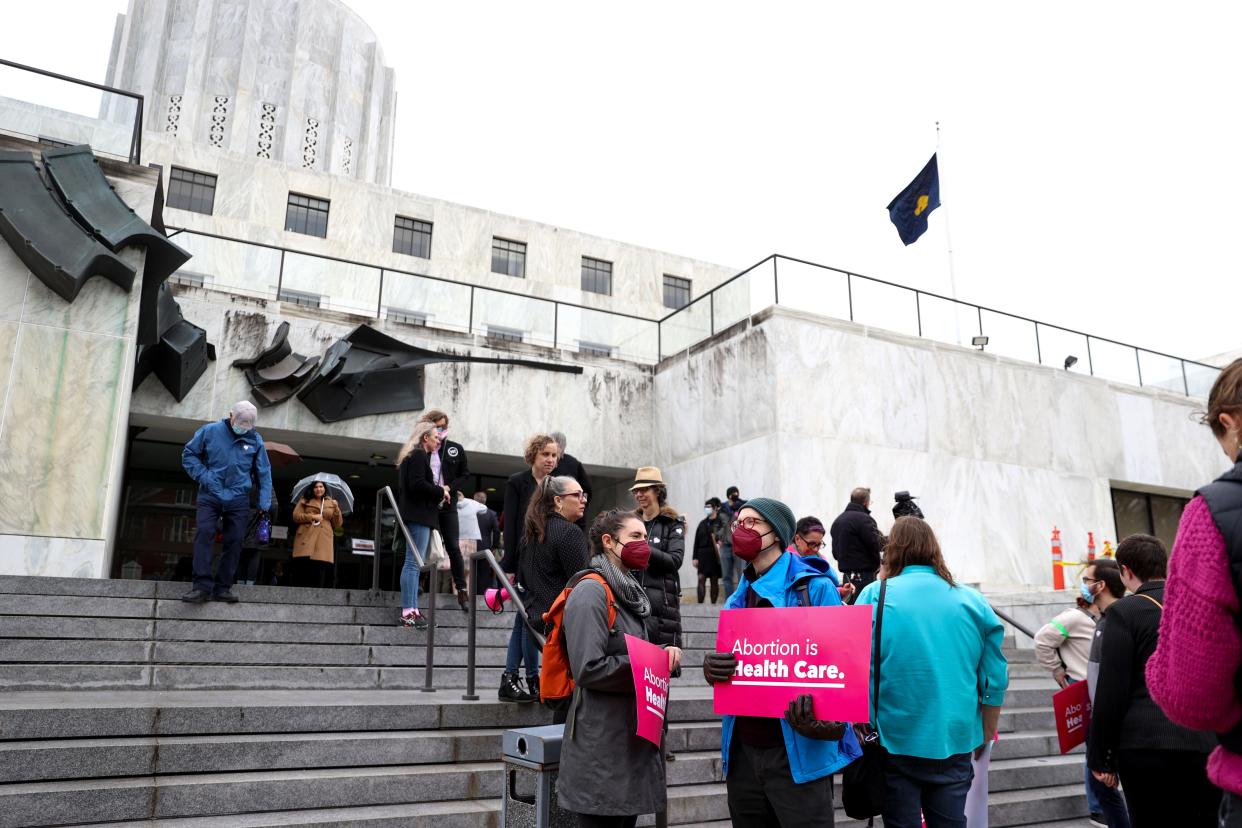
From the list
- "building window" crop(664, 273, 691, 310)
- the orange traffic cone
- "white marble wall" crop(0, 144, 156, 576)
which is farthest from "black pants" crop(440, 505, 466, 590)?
"building window" crop(664, 273, 691, 310)

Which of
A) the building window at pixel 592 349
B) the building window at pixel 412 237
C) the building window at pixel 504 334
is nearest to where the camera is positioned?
the building window at pixel 504 334

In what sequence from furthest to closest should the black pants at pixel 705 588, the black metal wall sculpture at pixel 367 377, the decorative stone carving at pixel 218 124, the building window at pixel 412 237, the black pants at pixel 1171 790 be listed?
the decorative stone carving at pixel 218 124 < the building window at pixel 412 237 < the black metal wall sculpture at pixel 367 377 < the black pants at pixel 705 588 < the black pants at pixel 1171 790

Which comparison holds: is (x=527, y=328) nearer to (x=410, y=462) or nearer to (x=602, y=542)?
(x=410, y=462)

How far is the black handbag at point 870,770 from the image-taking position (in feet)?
12.3

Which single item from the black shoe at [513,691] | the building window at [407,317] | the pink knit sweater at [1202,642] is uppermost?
the building window at [407,317]

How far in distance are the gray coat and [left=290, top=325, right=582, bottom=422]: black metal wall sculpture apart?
11569 millimetres

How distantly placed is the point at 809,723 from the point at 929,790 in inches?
32.6

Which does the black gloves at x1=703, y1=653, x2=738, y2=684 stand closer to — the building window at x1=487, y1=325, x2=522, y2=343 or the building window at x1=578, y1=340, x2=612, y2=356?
the building window at x1=487, y1=325, x2=522, y2=343

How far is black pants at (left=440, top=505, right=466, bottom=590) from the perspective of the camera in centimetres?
867

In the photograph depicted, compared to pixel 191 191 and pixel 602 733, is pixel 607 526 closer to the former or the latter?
pixel 602 733

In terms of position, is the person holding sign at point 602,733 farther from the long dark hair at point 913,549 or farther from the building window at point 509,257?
the building window at point 509,257

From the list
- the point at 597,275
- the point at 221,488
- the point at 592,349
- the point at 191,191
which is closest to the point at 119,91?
the point at 221,488

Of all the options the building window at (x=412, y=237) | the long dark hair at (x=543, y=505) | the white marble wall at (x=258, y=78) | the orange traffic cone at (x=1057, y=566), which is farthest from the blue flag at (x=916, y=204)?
the white marble wall at (x=258, y=78)

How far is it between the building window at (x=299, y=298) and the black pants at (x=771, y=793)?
42.7ft
